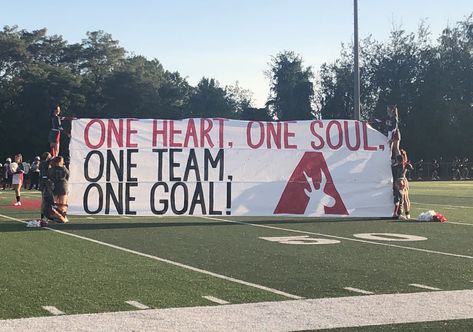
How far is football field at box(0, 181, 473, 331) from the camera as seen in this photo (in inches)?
220

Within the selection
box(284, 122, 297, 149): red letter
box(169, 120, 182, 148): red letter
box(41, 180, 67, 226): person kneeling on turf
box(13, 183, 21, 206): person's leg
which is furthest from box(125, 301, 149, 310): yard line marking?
box(13, 183, 21, 206): person's leg

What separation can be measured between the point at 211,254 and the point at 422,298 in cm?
372

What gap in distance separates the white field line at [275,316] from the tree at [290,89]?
77.4m

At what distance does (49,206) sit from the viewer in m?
13.4

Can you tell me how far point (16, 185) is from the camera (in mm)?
20078

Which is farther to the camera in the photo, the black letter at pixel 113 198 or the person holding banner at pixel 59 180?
the black letter at pixel 113 198

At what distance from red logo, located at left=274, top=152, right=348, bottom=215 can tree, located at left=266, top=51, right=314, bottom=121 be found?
6860cm

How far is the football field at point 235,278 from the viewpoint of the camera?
5.59 m

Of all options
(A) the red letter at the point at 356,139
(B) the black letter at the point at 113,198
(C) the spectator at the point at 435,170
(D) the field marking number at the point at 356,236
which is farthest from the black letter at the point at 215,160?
(C) the spectator at the point at 435,170

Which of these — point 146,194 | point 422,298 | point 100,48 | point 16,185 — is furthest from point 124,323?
point 100,48

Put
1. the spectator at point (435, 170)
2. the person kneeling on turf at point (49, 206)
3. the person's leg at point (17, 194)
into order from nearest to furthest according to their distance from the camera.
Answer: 1. the person kneeling on turf at point (49, 206)
2. the person's leg at point (17, 194)
3. the spectator at point (435, 170)

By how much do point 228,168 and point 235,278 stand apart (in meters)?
7.25

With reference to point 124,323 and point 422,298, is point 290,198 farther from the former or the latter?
point 124,323

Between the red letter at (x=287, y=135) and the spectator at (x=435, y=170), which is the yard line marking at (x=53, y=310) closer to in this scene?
the red letter at (x=287, y=135)
